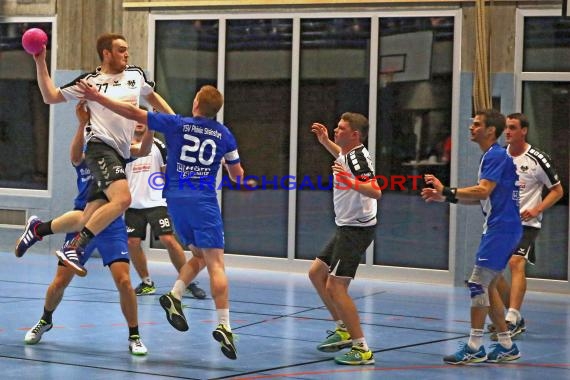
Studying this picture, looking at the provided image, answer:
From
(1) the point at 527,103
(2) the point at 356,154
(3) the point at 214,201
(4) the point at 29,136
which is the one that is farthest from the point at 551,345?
(4) the point at 29,136

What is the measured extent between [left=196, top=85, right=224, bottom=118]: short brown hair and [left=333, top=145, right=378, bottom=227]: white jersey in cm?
110

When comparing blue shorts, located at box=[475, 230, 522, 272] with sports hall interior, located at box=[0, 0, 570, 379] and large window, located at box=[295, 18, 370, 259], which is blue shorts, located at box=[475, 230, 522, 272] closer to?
sports hall interior, located at box=[0, 0, 570, 379]

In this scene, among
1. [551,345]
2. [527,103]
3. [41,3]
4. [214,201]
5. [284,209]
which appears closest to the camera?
[214,201]

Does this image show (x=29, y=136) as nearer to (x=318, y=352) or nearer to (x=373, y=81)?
(x=373, y=81)

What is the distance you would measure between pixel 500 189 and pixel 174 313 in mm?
2766

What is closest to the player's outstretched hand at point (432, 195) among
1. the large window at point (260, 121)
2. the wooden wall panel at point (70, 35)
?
the large window at point (260, 121)

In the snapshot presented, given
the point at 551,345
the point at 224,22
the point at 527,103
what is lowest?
the point at 551,345

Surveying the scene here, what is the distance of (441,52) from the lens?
15289 mm

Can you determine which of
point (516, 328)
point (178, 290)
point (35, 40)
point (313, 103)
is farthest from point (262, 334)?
point (313, 103)

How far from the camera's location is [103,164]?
9.29 meters

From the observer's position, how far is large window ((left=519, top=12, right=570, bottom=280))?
14625 mm

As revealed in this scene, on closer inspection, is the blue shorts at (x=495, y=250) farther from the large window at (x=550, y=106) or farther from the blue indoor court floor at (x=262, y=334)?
the large window at (x=550, y=106)

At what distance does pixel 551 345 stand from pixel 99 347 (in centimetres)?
409

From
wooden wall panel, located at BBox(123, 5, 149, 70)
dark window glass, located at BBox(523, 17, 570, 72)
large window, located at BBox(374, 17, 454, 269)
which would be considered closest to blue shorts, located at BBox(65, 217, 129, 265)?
large window, located at BBox(374, 17, 454, 269)
